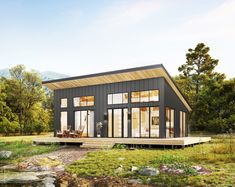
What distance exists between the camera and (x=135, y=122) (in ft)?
56.5

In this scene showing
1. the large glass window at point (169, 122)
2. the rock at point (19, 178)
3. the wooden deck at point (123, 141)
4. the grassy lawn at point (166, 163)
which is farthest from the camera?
the large glass window at point (169, 122)

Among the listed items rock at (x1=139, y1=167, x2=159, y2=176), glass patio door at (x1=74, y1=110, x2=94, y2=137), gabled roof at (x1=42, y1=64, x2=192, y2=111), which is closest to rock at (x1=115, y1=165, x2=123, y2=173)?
rock at (x1=139, y1=167, x2=159, y2=176)

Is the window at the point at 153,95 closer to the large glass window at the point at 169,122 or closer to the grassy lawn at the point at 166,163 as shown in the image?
the large glass window at the point at 169,122

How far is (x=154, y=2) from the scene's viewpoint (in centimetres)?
1498

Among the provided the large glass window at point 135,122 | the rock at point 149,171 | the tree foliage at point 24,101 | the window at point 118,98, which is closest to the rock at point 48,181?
the rock at point 149,171

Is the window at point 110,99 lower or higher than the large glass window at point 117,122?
higher

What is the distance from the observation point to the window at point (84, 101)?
19141 mm

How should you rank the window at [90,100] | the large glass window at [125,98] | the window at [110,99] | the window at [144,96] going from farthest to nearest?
1. the window at [90,100]
2. the window at [110,99]
3. the large glass window at [125,98]
4. the window at [144,96]

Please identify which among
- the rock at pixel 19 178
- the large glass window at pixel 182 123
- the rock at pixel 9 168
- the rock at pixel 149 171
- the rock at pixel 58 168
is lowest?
the rock at pixel 9 168

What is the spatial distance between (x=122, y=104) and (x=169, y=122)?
295 centimetres

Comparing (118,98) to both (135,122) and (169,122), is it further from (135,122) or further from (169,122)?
(169,122)

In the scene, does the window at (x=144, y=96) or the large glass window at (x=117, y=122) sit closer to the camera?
the window at (x=144, y=96)

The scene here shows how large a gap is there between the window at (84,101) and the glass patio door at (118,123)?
156 cm

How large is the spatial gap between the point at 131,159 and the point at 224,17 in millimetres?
11095
